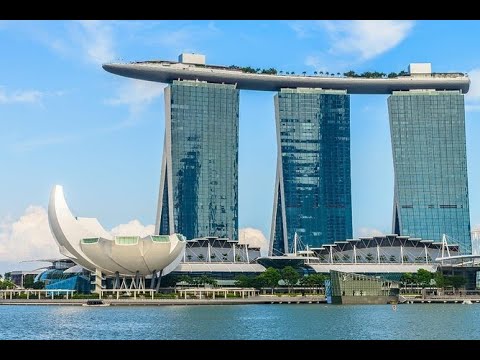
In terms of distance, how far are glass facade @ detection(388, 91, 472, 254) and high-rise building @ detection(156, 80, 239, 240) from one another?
2604 cm

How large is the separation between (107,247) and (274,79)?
148 ft

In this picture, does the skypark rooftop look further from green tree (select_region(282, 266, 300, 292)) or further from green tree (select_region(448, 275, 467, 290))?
green tree (select_region(448, 275, 467, 290))

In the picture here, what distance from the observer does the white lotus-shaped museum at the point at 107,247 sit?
9912 cm

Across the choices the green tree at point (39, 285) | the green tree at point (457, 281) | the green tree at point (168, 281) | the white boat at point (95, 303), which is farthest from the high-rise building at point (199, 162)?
the green tree at point (457, 281)

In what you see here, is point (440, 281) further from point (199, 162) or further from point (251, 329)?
point (251, 329)

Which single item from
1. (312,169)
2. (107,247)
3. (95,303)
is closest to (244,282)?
(107,247)

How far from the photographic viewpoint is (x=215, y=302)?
96500mm

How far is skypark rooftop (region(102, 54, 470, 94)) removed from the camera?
126812 mm

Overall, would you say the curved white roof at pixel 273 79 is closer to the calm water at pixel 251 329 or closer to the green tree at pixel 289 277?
the green tree at pixel 289 277

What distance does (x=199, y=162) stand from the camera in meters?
128

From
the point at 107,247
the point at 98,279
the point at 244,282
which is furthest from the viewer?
the point at 244,282

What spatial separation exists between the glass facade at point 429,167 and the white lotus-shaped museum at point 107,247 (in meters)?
42.8

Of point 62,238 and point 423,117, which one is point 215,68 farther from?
point 62,238
